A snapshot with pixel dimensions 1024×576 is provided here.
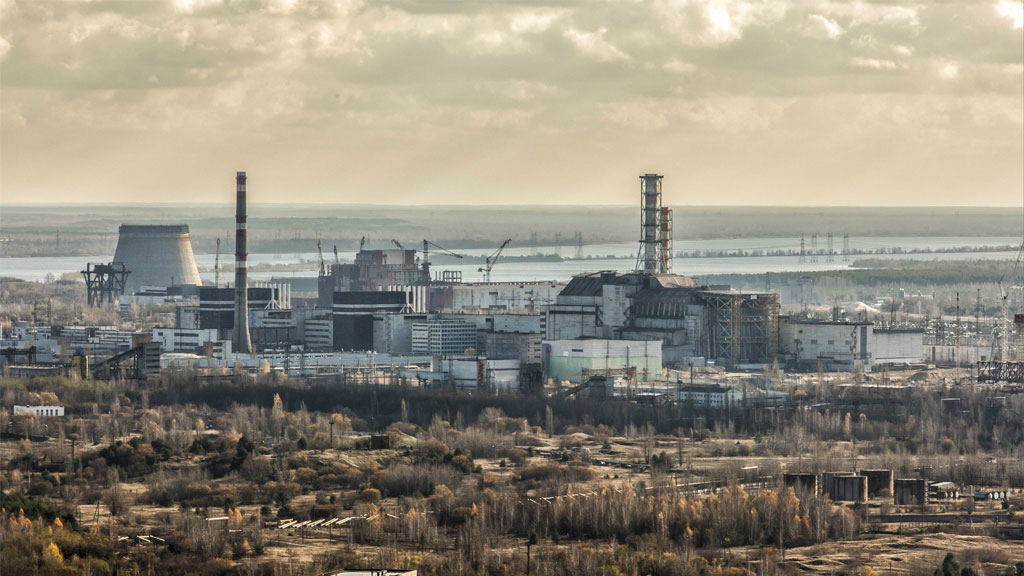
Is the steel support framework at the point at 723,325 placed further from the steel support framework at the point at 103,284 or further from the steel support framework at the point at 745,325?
the steel support framework at the point at 103,284

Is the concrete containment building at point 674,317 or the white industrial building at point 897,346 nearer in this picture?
the concrete containment building at point 674,317

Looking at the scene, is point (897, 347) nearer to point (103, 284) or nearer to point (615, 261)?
point (103, 284)

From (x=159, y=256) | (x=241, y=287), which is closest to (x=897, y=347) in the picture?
(x=241, y=287)

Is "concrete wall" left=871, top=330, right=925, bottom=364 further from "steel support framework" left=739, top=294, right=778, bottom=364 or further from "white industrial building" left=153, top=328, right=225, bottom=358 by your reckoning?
"white industrial building" left=153, top=328, right=225, bottom=358

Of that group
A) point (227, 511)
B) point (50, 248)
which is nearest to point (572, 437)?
point (227, 511)

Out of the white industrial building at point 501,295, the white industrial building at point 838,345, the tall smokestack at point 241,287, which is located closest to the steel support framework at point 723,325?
the white industrial building at point 838,345

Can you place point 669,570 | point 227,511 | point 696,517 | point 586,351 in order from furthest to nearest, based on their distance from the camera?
point 586,351 < point 227,511 < point 696,517 < point 669,570

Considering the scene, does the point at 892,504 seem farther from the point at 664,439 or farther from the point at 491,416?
the point at 491,416
